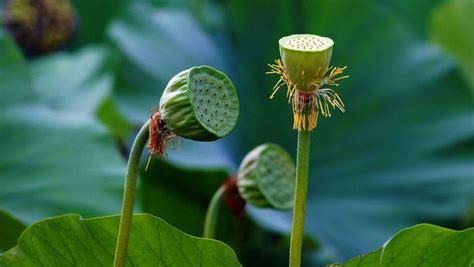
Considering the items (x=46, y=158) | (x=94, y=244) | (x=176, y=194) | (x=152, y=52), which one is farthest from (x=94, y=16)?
(x=94, y=244)

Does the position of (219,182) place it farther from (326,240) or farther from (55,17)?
(55,17)

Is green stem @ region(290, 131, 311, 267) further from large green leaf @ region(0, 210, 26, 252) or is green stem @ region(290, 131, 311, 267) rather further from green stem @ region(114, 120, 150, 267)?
large green leaf @ region(0, 210, 26, 252)

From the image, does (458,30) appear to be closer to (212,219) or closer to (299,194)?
(212,219)

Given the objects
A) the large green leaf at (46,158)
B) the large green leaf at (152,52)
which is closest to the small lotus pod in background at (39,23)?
the large green leaf at (152,52)

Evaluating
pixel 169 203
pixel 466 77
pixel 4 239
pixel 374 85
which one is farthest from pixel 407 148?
pixel 4 239

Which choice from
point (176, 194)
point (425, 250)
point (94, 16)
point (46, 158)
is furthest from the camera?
point (94, 16)

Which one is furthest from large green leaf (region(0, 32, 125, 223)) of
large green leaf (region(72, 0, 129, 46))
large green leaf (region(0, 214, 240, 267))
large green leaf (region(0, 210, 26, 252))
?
large green leaf (region(72, 0, 129, 46))
